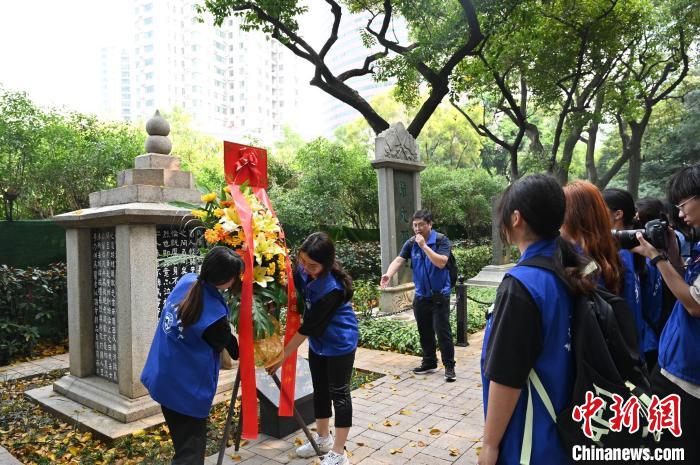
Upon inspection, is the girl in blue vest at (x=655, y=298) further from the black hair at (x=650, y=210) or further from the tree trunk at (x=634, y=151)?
the tree trunk at (x=634, y=151)

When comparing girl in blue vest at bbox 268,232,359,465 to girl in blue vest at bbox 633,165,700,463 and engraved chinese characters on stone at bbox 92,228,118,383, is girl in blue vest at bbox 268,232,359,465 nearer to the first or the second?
girl in blue vest at bbox 633,165,700,463

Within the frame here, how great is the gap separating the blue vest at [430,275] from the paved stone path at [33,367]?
16.0 ft

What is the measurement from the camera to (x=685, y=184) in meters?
2.22

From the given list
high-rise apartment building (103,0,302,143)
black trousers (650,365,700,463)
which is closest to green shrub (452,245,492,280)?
black trousers (650,365,700,463)

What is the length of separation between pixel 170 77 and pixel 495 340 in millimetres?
81770

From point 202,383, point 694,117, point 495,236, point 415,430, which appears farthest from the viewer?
point 694,117

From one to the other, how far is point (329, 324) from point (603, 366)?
189cm

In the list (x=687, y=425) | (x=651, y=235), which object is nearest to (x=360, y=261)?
(x=651, y=235)

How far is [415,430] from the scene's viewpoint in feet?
12.6

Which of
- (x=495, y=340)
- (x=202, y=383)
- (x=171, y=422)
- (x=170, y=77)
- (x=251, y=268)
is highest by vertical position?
(x=170, y=77)

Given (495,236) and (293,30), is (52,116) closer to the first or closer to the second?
(293,30)

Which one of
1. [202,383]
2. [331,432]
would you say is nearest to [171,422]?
[202,383]

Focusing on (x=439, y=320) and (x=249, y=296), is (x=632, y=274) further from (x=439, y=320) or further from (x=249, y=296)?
(x=439, y=320)

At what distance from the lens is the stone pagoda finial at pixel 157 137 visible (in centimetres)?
468
